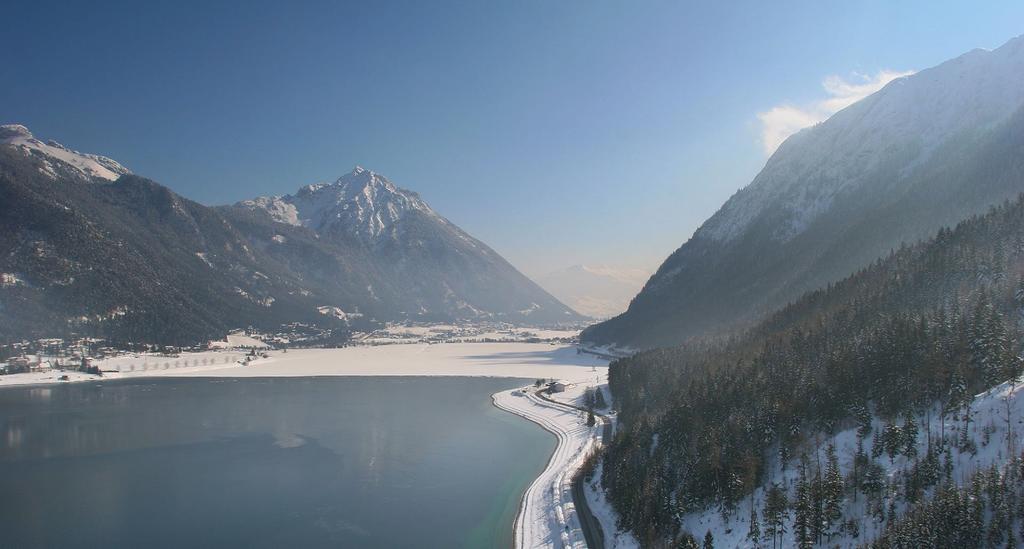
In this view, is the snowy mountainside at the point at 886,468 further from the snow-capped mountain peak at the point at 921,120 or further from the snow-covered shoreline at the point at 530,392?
the snow-capped mountain peak at the point at 921,120

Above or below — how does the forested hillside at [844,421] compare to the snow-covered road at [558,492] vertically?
above

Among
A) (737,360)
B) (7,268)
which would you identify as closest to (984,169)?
(737,360)

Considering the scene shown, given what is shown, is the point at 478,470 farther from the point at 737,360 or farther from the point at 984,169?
the point at 984,169

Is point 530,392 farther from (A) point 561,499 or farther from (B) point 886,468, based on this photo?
(B) point 886,468

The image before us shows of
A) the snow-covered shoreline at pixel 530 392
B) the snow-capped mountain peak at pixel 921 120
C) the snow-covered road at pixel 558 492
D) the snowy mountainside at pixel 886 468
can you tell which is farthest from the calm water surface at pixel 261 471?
the snow-capped mountain peak at pixel 921 120

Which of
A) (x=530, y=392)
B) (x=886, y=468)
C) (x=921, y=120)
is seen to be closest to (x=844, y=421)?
(x=886, y=468)

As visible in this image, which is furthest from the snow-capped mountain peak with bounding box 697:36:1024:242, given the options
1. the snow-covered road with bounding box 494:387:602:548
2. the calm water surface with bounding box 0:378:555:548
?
the calm water surface with bounding box 0:378:555:548
